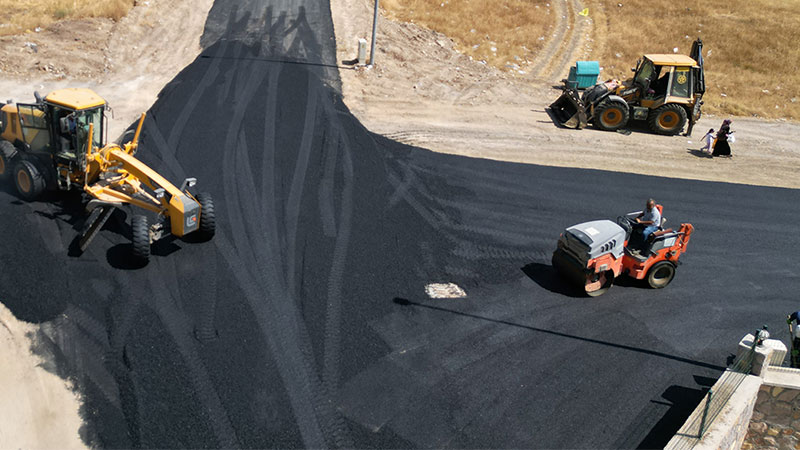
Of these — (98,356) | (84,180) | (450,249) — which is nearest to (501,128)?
(450,249)

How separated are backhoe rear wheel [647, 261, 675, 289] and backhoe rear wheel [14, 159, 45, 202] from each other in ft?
41.9

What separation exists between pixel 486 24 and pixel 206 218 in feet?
66.4

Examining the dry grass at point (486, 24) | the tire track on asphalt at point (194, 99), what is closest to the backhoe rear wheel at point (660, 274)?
the tire track on asphalt at point (194, 99)

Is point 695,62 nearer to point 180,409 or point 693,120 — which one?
point 693,120

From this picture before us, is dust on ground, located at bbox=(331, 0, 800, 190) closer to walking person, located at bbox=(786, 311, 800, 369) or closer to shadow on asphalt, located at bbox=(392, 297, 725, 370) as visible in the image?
shadow on asphalt, located at bbox=(392, 297, 725, 370)

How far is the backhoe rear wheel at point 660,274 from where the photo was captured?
44.8 ft

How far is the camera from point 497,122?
74.1 feet

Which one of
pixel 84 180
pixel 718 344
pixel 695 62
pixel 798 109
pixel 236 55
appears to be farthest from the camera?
pixel 798 109

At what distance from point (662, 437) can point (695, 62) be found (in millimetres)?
15569

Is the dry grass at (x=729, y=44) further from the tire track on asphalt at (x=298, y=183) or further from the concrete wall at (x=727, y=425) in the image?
the concrete wall at (x=727, y=425)

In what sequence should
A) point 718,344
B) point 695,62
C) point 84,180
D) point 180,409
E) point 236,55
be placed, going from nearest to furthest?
point 180,409
point 718,344
point 84,180
point 695,62
point 236,55

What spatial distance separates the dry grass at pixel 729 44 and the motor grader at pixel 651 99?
13.9 ft

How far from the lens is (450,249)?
14.6 metres

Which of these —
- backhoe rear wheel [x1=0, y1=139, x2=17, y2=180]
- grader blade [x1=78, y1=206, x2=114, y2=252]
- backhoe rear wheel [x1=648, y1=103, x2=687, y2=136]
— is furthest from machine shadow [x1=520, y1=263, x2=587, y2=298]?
backhoe rear wheel [x1=0, y1=139, x2=17, y2=180]
